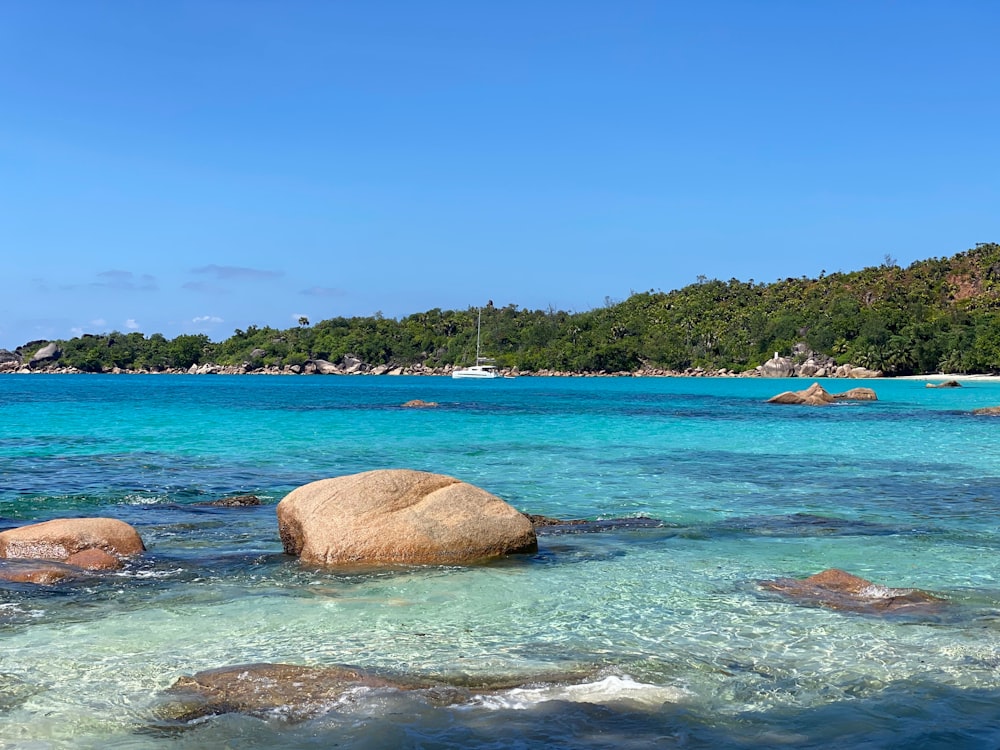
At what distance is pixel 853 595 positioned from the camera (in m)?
9.47

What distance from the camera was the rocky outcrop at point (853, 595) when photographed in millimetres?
9062

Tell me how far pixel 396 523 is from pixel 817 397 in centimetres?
5342

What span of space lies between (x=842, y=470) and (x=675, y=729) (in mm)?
18373

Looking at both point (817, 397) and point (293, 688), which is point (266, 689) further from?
point (817, 397)

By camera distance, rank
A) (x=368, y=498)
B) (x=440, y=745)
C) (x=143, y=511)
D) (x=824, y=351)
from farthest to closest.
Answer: (x=824, y=351)
(x=143, y=511)
(x=368, y=498)
(x=440, y=745)

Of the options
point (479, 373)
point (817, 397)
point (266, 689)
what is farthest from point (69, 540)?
point (479, 373)

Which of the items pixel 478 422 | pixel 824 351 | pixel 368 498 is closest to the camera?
pixel 368 498

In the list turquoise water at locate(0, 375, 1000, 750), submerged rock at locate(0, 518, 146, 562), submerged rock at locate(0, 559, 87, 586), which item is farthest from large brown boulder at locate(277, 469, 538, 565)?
submerged rock at locate(0, 559, 87, 586)

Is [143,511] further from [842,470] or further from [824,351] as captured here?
[824,351]

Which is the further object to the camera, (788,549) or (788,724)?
(788,549)

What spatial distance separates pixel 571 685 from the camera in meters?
6.84

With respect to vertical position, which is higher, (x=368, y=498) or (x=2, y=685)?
Result: (x=368, y=498)

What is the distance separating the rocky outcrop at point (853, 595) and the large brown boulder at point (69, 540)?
26.2 feet

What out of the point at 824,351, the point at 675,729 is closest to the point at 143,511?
the point at 675,729
